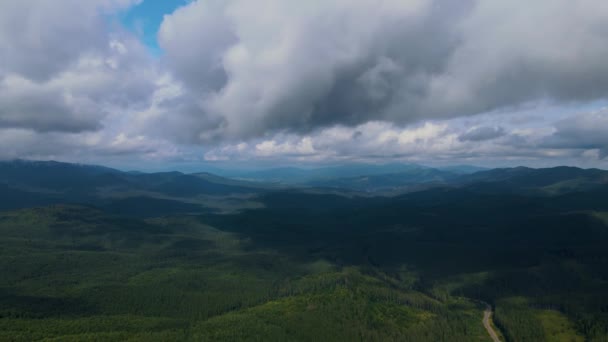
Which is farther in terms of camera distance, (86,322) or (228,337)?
(86,322)

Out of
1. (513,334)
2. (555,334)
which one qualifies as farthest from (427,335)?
(555,334)

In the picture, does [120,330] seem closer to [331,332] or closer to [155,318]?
[155,318]

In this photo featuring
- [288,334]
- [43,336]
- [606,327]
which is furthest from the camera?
[606,327]

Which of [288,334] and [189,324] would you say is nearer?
[288,334]

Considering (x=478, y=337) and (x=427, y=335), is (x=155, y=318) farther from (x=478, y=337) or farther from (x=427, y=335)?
(x=478, y=337)

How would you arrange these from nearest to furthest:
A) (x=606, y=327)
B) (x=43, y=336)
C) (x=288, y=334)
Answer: (x=43, y=336), (x=288, y=334), (x=606, y=327)

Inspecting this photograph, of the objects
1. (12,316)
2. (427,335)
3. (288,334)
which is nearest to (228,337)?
(288,334)

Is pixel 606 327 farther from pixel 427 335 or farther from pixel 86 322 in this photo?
pixel 86 322

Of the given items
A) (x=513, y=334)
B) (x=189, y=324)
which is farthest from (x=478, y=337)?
(x=189, y=324)
